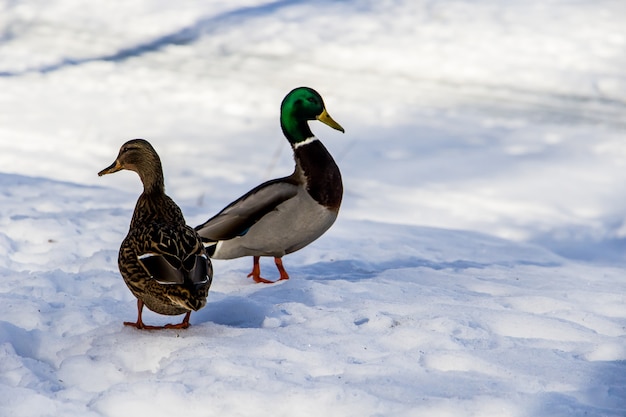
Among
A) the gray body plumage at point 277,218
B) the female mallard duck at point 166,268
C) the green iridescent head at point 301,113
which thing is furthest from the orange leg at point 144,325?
the green iridescent head at point 301,113

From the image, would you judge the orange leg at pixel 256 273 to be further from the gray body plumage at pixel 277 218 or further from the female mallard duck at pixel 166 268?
the female mallard duck at pixel 166 268

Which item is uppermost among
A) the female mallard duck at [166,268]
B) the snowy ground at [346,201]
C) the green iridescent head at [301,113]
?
the green iridescent head at [301,113]

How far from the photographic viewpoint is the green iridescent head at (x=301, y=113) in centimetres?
512

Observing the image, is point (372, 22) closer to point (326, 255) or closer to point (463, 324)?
point (326, 255)

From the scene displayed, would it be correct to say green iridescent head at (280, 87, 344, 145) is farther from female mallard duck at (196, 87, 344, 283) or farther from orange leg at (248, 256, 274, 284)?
orange leg at (248, 256, 274, 284)

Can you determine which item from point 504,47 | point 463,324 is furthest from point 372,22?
point 463,324

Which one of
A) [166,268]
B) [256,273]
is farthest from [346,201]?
[166,268]

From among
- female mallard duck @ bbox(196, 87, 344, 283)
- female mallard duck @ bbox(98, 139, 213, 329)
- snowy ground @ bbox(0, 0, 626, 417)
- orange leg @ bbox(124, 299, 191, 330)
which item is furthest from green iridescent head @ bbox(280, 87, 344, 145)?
orange leg @ bbox(124, 299, 191, 330)

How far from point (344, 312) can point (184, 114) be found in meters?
6.67

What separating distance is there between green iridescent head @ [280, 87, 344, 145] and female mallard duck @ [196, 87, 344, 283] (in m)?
0.17

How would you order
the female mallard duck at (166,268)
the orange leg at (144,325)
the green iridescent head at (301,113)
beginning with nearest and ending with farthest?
the female mallard duck at (166,268)
the orange leg at (144,325)
the green iridescent head at (301,113)

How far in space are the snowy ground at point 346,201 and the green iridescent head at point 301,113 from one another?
81 cm

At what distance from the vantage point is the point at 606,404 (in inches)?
127

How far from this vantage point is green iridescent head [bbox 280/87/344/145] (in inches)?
202
